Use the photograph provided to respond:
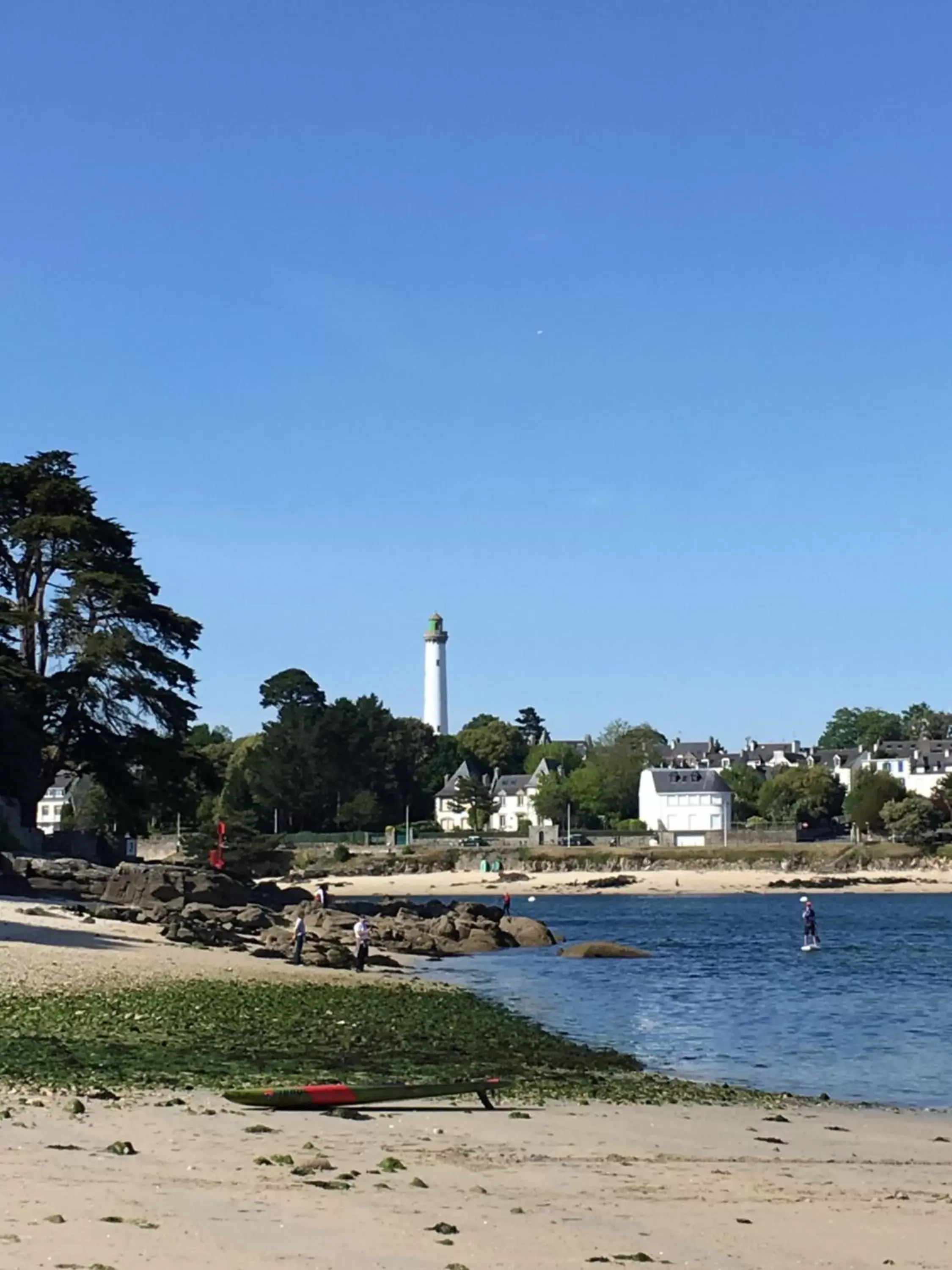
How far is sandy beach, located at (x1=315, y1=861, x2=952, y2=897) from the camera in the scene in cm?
10781

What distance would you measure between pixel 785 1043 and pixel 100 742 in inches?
1652

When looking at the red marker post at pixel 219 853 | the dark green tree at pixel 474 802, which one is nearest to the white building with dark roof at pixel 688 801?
the dark green tree at pixel 474 802

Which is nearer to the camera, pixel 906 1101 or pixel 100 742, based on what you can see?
pixel 906 1101

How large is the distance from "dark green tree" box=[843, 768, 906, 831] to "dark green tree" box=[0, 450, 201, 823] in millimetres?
79426

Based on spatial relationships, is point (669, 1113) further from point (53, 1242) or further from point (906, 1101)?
point (53, 1242)

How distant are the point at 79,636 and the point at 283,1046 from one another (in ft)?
146

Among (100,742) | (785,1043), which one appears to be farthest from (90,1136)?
(100,742)

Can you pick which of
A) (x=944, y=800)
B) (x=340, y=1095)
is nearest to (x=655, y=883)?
(x=944, y=800)

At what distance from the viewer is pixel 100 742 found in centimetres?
6384

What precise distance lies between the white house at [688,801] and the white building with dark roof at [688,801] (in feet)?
0.13

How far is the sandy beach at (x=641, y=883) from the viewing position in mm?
107812

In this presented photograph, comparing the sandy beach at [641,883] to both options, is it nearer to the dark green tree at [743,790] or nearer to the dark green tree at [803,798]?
the dark green tree at [803,798]

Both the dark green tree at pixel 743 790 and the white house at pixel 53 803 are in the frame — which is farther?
the white house at pixel 53 803

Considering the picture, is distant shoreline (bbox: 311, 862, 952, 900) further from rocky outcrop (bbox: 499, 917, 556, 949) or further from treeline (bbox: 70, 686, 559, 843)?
rocky outcrop (bbox: 499, 917, 556, 949)
